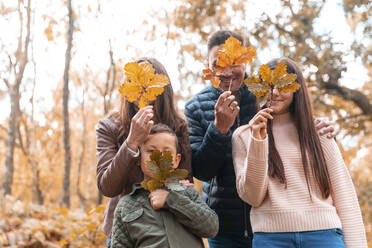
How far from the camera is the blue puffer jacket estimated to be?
6.75 ft

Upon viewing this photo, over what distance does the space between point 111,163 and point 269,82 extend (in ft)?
2.94

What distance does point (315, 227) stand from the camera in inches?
69.8

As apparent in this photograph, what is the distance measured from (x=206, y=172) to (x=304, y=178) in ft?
1.88

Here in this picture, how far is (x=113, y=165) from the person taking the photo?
1.76 metres

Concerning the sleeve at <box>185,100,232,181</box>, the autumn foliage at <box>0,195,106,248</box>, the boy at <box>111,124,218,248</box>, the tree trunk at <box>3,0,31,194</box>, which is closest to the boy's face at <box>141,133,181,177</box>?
the boy at <box>111,124,218,248</box>

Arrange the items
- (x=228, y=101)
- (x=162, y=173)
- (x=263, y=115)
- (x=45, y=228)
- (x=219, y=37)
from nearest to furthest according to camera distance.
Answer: (x=162, y=173) < (x=263, y=115) < (x=228, y=101) < (x=219, y=37) < (x=45, y=228)

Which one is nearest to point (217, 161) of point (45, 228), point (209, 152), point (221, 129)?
point (209, 152)

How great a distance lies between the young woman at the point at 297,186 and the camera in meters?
1.79

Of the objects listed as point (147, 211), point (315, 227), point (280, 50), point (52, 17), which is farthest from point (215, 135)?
point (52, 17)

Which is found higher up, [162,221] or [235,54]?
[235,54]

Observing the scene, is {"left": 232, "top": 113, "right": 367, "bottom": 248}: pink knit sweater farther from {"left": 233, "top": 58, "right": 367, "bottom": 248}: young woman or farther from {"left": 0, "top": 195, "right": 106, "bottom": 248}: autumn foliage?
{"left": 0, "top": 195, "right": 106, "bottom": 248}: autumn foliage

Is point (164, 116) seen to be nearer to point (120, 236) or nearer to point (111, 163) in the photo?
point (111, 163)

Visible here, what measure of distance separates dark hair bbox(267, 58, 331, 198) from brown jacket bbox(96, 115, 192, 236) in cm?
50

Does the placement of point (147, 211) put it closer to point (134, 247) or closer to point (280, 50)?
point (134, 247)
